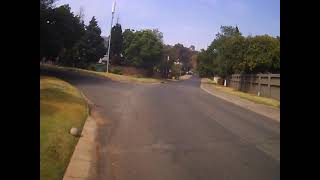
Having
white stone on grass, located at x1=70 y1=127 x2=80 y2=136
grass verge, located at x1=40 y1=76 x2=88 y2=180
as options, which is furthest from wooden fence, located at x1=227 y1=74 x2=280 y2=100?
white stone on grass, located at x1=70 y1=127 x2=80 y2=136

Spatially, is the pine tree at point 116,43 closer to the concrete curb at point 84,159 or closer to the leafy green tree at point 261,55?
the leafy green tree at point 261,55

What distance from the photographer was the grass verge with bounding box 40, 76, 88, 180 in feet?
26.5

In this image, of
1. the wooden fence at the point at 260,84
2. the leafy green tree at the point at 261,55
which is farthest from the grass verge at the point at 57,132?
the leafy green tree at the point at 261,55

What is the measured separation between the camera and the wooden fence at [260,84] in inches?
1354

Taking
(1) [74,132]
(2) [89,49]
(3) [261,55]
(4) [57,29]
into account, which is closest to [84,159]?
(1) [74,132]

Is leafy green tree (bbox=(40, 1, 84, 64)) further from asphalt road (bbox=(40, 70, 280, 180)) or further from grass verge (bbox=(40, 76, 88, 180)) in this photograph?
asphalt road (bbox=(40, 70, 280, 180))

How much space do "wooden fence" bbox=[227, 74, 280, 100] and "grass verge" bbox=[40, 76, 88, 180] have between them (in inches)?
643

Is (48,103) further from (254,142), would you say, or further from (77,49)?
(77,49)

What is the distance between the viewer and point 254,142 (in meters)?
12.5

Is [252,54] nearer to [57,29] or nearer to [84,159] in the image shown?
[57,29]

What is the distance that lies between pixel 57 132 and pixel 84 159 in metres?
2.37

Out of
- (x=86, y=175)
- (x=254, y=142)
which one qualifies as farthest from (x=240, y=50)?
(x=86, y=175)

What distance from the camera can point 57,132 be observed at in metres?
11.5
